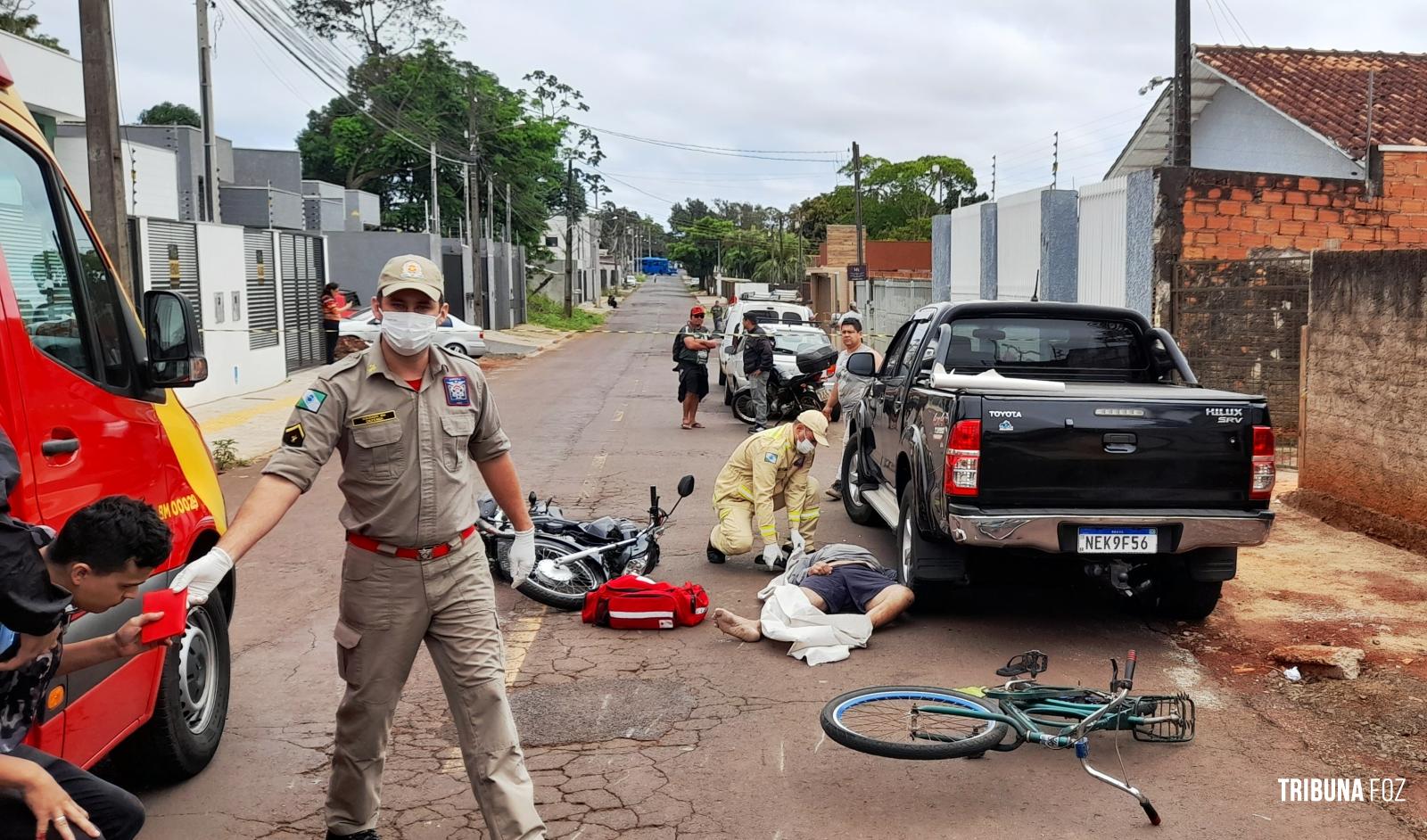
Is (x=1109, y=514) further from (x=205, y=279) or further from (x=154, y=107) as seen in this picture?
(x=154, y=107)

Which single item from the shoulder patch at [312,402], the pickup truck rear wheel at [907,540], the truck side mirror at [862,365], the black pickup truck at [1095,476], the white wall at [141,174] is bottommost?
the pickup truck rear wheel at [907,540]

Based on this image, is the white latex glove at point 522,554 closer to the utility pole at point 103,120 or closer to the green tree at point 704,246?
the utility pole at point 103,120

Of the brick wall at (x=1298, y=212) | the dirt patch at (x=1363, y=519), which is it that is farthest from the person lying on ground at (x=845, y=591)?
the brick wall at (x=1298, y=212)

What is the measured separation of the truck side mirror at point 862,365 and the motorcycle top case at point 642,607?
2.45 meters

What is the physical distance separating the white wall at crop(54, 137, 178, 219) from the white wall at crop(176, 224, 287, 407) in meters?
1.17

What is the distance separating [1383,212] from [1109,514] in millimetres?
12542

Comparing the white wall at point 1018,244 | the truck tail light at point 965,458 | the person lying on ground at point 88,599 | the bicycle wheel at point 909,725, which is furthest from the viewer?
the white wall at point 1018,244

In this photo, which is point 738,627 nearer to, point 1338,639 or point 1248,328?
point 1338,639

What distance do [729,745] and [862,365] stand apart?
4.41m

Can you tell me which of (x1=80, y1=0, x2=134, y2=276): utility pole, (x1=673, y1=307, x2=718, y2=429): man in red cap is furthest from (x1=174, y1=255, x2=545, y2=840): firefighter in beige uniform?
(x1=673, y1=307, x2=718, y2=429): man in red cap

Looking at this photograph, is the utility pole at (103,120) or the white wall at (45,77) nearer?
the utility pole at (103,120)

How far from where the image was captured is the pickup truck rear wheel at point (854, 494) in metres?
10.8

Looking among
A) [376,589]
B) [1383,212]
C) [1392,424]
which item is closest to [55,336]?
[376,589]

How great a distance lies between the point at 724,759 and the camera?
5418 millimetres
